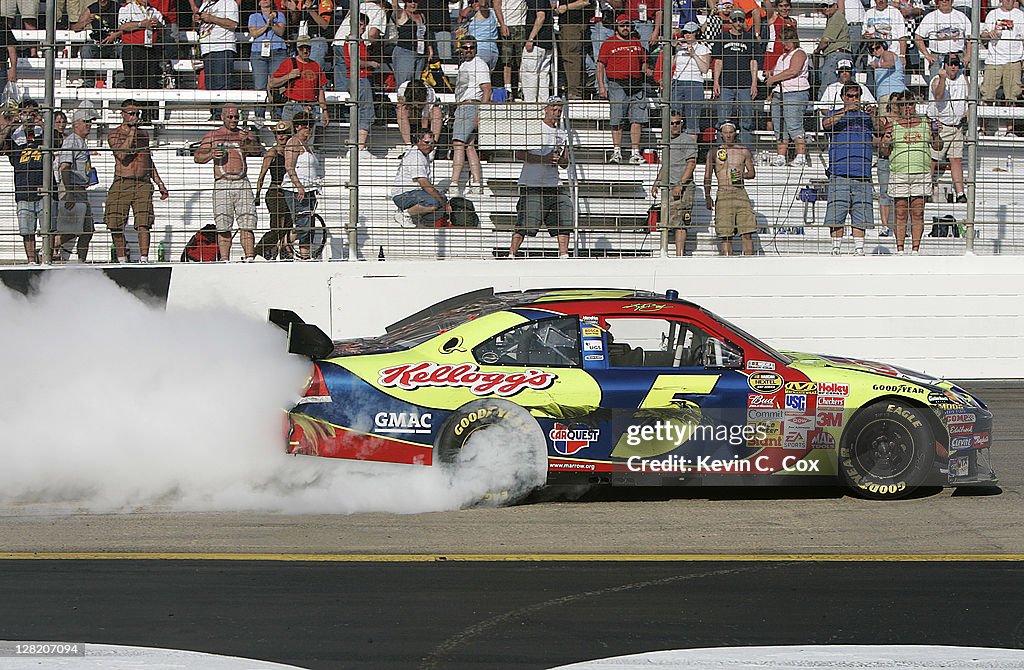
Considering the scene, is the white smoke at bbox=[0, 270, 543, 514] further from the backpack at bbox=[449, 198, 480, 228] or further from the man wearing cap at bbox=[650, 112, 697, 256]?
the man wearing cap at bbox=[650, 112, 697, 256]

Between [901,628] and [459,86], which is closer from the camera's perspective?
[901,628]

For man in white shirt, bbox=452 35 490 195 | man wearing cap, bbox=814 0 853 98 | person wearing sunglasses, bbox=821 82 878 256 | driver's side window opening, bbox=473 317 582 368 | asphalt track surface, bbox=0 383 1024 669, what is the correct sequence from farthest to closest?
man wearing cap, bbox=814 0 853 98 → person wearing sunglasses, bbox=821 82 878 256 → man in white shirt, bbox=452 35 490 195 → driver's side window opening, bbox=473 317 582 368 → asphalt track surface, bbox=0 383 1024 669

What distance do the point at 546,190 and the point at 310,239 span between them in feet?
7.86

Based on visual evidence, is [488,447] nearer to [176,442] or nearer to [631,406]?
[631,406]

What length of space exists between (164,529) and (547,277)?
6452 millimetres

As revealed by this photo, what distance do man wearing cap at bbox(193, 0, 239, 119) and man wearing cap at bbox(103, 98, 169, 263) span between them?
80cm

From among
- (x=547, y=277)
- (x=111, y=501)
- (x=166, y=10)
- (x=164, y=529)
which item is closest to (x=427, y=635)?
(x=164, y=529)

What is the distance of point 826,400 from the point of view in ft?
23.6

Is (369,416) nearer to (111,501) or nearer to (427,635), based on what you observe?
(111,501)

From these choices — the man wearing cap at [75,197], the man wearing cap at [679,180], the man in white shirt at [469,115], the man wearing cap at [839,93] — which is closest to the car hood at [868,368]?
the man wearing cap at [679,180]

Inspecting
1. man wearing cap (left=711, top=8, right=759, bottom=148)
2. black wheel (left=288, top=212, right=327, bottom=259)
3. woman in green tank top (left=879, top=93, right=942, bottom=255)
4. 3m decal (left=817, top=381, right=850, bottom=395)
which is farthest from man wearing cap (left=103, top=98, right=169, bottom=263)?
3m decal (left=817, top=381, right=850, bottom=395)

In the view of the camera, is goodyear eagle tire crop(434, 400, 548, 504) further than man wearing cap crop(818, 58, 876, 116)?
No

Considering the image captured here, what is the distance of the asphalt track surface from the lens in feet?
15.5

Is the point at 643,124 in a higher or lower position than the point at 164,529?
higher
